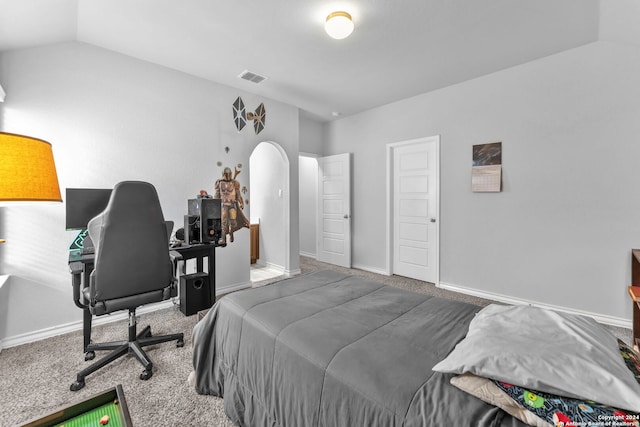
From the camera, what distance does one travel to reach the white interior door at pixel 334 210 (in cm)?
512

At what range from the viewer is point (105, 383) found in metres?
1.90

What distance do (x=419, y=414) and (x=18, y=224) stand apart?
337 cm

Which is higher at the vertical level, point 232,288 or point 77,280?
point 77,280

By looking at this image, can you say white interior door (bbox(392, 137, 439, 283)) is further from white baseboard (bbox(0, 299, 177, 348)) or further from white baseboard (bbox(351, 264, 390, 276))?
white baseboard (bbox(0, 299, 177, 348))

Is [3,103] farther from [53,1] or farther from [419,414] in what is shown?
[419,414]

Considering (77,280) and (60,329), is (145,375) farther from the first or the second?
(60,329)

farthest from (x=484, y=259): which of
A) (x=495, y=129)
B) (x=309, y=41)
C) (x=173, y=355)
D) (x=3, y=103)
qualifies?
(x=3, y=103)

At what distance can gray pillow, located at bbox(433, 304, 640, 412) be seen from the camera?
2.47ft

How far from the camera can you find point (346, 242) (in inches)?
203

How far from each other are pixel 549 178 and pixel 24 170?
13.6 ft

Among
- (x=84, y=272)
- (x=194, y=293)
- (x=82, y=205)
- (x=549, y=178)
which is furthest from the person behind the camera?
(x=549, y=178)

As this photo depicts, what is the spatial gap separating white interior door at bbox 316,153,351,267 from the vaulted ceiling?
186cm

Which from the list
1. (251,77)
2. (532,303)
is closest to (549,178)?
(532,303)

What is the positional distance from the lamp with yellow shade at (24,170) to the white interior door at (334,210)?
14.1 ft
